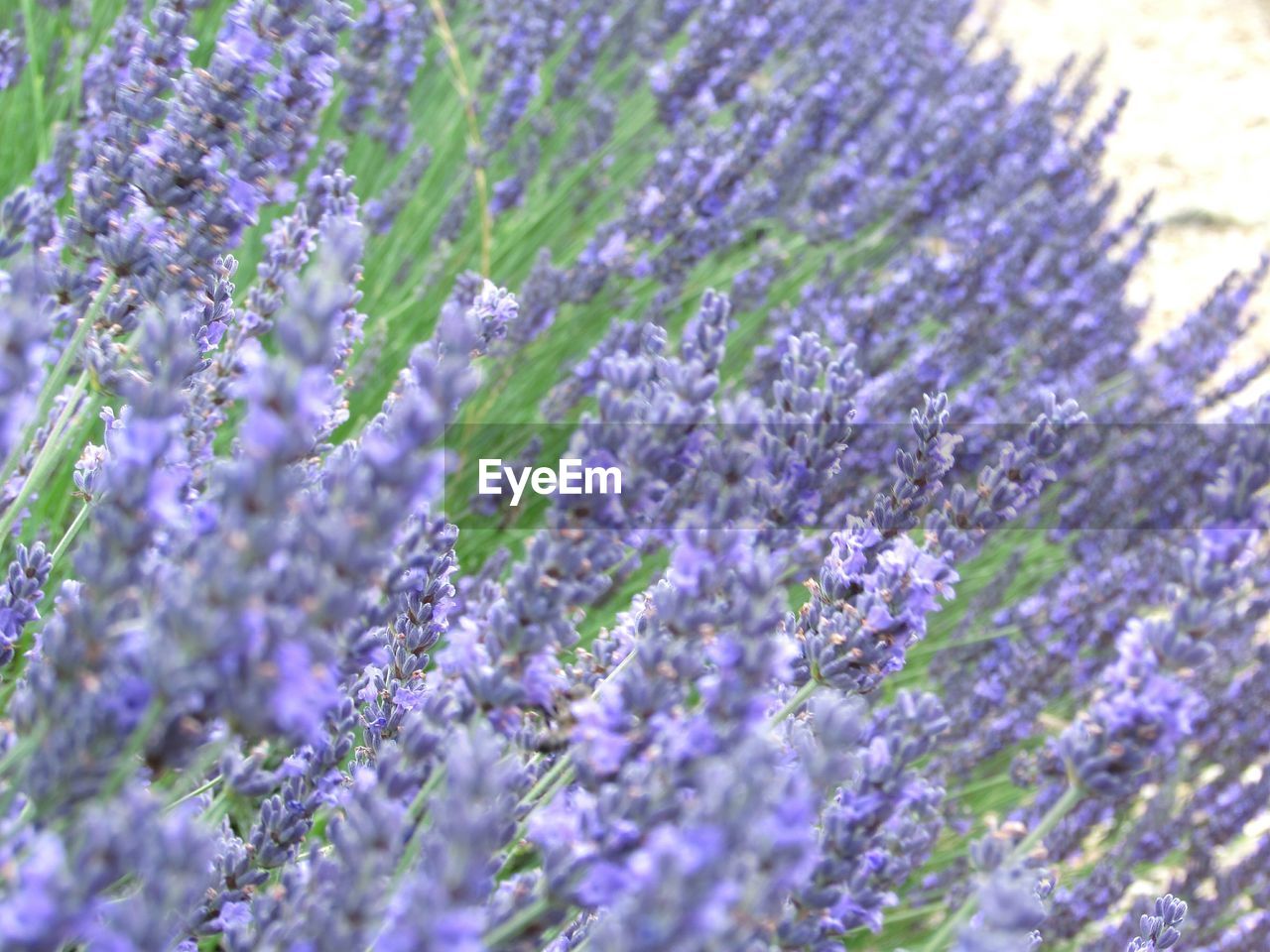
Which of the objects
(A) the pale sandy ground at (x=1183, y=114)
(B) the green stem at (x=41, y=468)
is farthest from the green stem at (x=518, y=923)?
(A) the pale sandy ground at (x=1183, y=114)

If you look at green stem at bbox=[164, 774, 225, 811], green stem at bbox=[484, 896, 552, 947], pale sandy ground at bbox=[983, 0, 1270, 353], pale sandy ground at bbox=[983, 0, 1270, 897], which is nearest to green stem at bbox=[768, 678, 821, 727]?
green stem at bbox=[484, 896, 552, 947]

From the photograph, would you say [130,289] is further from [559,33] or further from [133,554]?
[559,33]

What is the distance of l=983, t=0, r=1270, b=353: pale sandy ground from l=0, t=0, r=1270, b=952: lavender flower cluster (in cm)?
302

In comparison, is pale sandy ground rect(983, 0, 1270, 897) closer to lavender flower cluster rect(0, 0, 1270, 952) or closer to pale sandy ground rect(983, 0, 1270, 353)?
pale sandy ground rect(983, 0, 1270, 353)

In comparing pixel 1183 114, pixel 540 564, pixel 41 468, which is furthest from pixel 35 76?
pixel 1183 114

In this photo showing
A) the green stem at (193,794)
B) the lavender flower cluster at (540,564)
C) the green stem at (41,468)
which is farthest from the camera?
the green stem at (41,468)

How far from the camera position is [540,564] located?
3.37 feet

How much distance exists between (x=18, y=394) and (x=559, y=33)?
3.02 metres

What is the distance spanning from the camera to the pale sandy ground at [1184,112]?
6344mm

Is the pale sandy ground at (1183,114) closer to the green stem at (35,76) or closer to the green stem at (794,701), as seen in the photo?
the green stem at (35,76)

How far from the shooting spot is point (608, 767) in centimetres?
100

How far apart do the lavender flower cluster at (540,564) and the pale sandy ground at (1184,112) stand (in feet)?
9.92

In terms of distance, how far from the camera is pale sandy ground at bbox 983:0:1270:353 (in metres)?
6.34

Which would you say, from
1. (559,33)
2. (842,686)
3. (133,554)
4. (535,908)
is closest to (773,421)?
(842,686)
